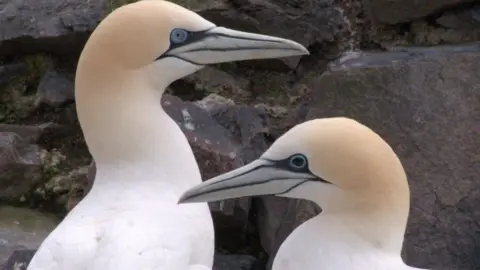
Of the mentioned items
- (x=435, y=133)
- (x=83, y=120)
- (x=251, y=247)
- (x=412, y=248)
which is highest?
(x=83, y=120)

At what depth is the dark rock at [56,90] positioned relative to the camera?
16.9ft

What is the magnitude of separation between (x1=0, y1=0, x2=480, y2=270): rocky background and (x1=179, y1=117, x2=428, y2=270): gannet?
2.90 feet

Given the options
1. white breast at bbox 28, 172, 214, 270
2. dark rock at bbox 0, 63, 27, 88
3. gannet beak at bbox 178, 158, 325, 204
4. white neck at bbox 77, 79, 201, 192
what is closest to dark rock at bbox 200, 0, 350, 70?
dark rock at bbox 0, 63, 27, 88

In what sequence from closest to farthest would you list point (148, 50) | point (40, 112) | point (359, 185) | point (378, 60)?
point (359, 185)
point (148, 50)
point (378, 60)
point (40, 112)

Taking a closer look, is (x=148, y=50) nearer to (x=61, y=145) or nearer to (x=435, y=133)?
(x=435, y=133)

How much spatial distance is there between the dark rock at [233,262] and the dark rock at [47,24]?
1252mm

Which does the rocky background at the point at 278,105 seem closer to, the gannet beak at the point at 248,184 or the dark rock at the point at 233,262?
the dark rock at the point at 233,262

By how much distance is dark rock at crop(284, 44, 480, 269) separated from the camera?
3.97 m

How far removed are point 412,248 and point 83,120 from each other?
1221mm

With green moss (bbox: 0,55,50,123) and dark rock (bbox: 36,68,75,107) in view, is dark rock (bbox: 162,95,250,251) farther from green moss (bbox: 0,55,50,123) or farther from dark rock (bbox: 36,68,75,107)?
green moss (bbox: 0,55,50,123)

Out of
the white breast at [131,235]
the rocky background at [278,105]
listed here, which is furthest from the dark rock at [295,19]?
the white breast at [131,235]

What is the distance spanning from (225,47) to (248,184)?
67 centimetres

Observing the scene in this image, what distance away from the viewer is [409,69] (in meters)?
4.21

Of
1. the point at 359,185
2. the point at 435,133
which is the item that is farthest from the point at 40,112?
the point at 359,185
